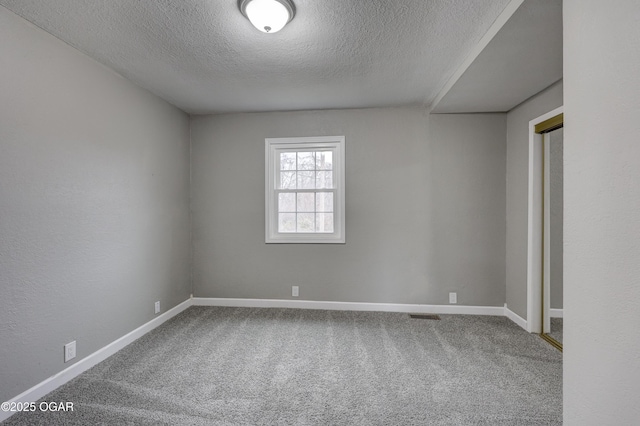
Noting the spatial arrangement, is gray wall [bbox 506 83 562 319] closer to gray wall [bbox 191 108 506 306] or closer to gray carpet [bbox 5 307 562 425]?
gray wall [bbox 191 108 506 306]

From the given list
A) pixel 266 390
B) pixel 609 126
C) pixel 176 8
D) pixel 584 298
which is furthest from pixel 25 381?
pixel 609 126

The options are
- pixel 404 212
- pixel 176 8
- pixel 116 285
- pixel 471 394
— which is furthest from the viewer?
pixel 404 212

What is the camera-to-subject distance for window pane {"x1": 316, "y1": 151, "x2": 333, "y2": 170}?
3.61 meters

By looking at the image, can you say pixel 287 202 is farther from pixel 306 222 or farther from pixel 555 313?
pixel 555 313

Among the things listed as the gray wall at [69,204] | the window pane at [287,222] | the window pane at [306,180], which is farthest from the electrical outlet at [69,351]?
the window pane at [306,180]

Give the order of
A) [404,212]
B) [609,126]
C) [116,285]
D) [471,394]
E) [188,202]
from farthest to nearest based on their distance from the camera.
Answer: [188,202], [404,212], [116,285], [471,394], [609,126]

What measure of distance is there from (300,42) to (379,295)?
2845 mm

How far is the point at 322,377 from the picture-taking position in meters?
2.10

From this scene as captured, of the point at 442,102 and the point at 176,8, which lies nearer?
the point at 176,8

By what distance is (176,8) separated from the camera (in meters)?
1.70

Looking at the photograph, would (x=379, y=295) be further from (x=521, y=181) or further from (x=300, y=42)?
(x=300, y=42)

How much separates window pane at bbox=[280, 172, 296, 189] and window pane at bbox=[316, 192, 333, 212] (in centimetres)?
37

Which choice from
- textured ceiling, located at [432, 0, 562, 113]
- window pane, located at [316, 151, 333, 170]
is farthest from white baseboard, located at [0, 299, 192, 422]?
textured ceiling, located at [432, 0, 562, 113]

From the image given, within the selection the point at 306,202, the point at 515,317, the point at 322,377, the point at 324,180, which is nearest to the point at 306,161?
A: the point at 324,180
